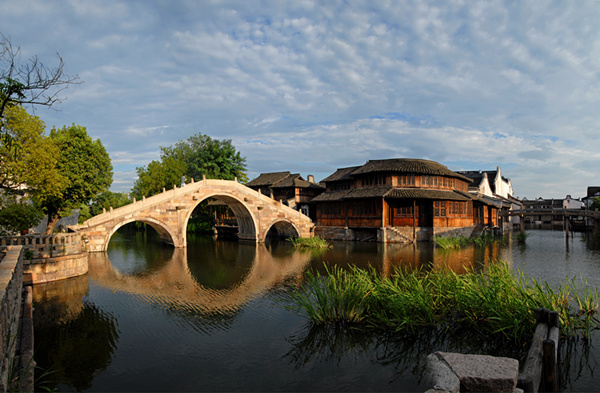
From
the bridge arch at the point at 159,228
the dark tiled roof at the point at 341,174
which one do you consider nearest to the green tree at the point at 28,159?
the bridge arch at the point at 159,228

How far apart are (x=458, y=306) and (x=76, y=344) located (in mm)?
9857

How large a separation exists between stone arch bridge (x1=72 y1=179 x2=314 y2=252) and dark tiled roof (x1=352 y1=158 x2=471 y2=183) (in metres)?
8.57

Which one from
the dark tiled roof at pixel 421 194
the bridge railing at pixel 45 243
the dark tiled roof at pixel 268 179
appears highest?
A: the dark tiled roof at pixel 268 179

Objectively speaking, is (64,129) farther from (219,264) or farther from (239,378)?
(239,378)

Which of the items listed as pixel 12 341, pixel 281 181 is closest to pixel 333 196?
pixel 281 181

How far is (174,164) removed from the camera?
4888 cm

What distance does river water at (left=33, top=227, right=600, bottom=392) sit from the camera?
729cm

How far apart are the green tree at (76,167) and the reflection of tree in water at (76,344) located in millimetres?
18420

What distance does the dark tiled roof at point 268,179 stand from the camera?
1855 inches

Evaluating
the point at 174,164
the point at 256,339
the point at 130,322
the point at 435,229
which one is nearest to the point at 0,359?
the point at 256,339

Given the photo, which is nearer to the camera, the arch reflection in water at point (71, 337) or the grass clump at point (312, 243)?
the arch reflection in water at point (71, 337)

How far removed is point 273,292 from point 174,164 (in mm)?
38682

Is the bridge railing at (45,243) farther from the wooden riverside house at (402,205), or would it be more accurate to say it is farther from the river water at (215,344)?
the wooden riverside house at (402,205)

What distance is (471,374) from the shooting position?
15.8ft
